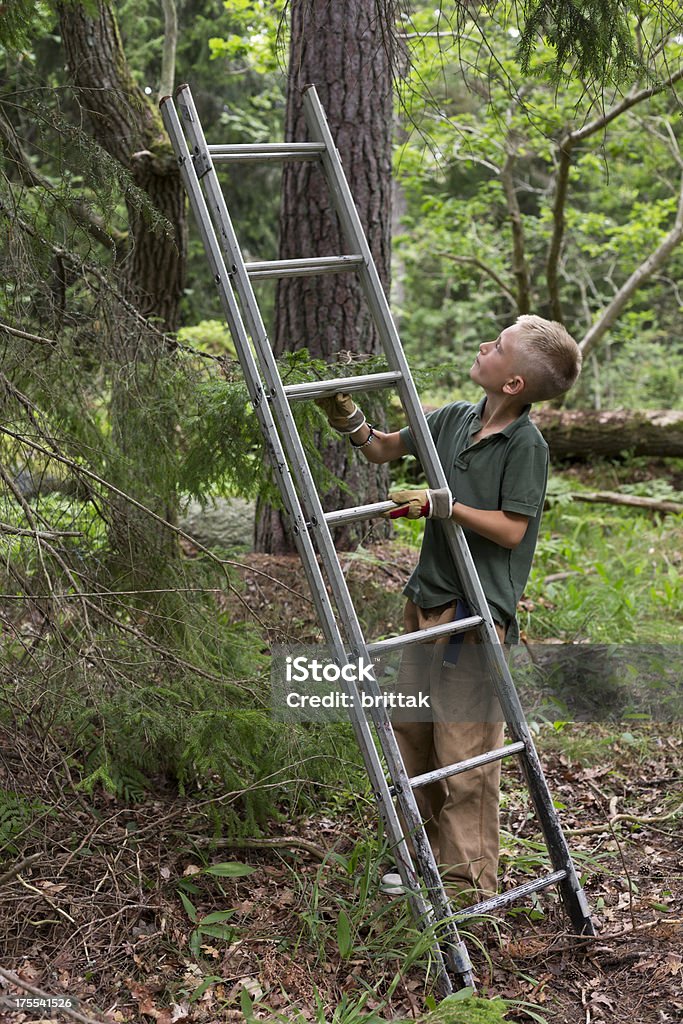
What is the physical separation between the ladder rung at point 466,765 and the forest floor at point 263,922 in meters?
0.29

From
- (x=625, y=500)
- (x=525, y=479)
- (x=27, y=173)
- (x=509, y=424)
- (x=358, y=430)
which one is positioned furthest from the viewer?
(x=625, y=500)

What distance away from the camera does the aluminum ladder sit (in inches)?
101

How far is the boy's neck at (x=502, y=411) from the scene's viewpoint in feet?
9.61

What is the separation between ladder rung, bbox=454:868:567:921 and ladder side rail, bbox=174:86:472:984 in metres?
0.06

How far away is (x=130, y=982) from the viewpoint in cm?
244

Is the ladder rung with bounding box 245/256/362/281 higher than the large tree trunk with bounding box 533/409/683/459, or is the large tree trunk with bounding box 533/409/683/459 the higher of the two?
the ladder rung with bounding box 245/256/362/281

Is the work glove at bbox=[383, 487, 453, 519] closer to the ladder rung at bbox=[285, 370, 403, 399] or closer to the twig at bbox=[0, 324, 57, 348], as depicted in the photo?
the ladder rung at bbox=[285, 370, 403, 399]

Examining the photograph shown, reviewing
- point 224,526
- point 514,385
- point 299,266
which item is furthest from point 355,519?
point 224,526

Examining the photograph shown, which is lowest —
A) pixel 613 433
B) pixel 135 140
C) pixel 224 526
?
pixel 224 526

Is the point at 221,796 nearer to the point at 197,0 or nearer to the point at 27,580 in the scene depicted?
the point at 27,580

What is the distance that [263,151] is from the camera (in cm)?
272

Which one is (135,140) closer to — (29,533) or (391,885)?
(29,533)

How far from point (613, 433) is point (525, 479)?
21.4 ft

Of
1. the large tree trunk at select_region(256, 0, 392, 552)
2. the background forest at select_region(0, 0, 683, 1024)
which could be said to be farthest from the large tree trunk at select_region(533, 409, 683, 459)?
the large tree trunk at select_region(256, 0, 392, 552)
